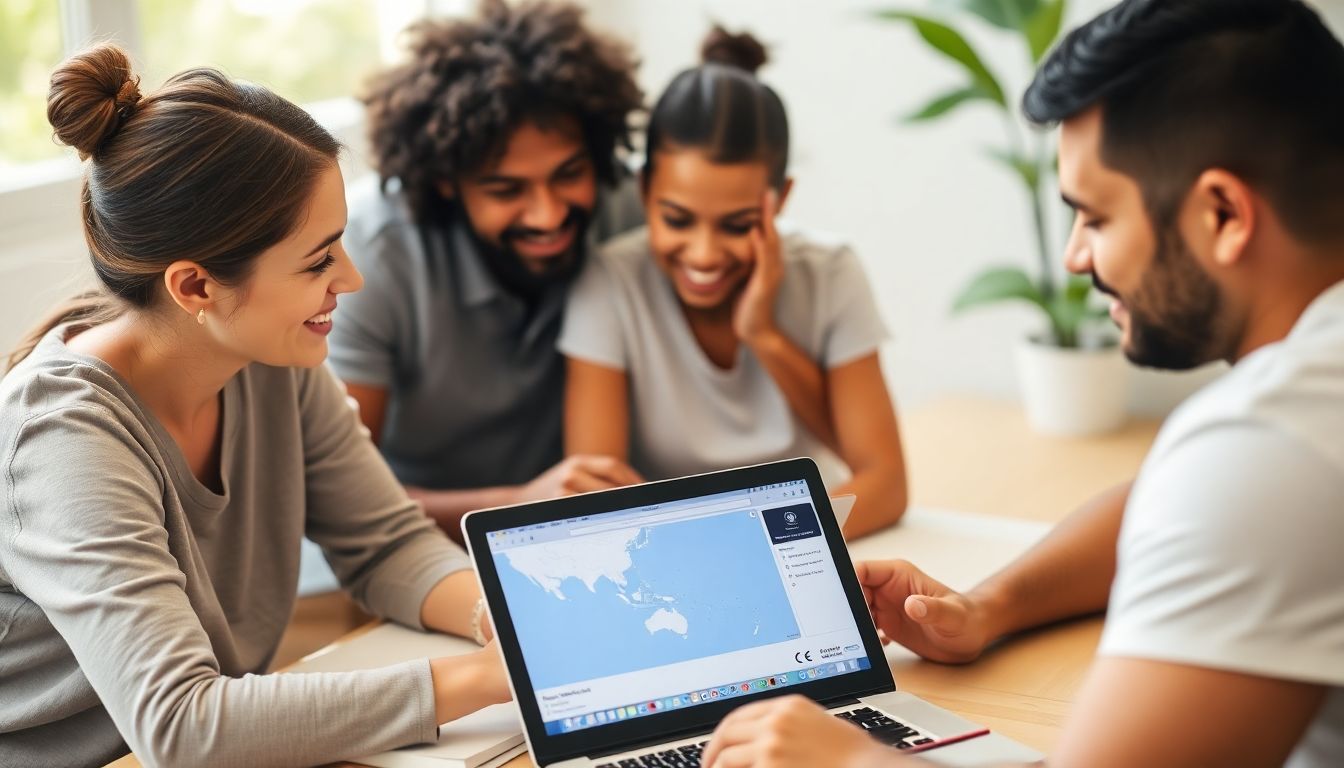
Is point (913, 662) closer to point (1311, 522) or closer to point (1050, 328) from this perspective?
point (1311, 522)

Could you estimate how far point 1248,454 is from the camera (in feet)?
2.47

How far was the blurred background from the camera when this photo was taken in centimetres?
231

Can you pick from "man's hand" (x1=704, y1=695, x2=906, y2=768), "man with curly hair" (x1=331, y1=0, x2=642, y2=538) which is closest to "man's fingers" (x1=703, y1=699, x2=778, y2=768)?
"man's hand" (x1=704, y1=695, x2=906, y2=768)

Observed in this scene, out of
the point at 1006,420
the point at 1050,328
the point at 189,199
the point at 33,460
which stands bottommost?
the point at 1006,420

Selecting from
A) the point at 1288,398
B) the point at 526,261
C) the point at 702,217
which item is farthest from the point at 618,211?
the point at 1288,398

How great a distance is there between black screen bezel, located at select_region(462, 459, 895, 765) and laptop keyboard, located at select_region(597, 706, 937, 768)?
0.02 metres

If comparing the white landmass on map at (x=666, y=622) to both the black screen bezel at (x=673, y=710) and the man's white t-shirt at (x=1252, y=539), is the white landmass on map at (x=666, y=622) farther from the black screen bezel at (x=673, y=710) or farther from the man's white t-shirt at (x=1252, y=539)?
the man's white t-shirt at (x=1252, y=539)

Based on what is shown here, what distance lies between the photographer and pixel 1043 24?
204 centimetres

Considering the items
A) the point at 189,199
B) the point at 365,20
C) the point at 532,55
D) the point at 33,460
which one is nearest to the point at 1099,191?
the point at 189,199

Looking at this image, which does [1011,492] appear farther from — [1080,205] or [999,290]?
[1080,205]

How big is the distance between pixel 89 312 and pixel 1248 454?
3.06 ft

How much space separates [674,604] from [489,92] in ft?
2.84

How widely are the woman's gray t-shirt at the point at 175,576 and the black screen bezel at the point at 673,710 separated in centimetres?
9

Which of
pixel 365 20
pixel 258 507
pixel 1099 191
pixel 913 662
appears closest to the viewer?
pixel 1099 191
